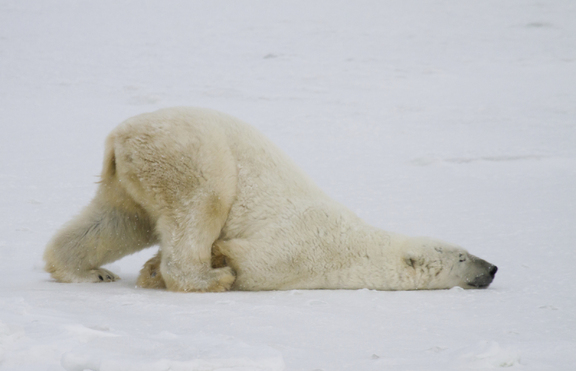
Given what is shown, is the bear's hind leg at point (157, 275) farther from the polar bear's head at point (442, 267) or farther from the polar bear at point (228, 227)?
the polar bear's head at point (442, 267)

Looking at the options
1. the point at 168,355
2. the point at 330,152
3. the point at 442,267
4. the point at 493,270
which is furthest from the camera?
the point at 330,152

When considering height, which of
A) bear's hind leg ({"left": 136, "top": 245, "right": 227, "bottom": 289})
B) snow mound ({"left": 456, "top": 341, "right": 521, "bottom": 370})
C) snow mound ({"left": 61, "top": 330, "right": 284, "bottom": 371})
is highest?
snow mound ({"left": 61, "top": 330, "right": 284, "bottom": 371})

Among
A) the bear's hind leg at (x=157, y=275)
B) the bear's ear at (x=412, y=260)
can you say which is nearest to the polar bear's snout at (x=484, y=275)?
the bear's ear at (x=412, y=260)

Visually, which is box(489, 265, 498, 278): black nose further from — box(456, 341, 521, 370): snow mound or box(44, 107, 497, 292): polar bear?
box(456, 341, 521, 370): snow mound

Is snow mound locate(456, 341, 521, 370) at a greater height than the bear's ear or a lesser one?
greater

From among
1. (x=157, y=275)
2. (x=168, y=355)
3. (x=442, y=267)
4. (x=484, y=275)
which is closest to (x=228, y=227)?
(x=157, y=275)

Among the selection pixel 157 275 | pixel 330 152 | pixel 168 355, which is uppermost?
pixel 168 355

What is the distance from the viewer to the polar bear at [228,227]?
3662 mm

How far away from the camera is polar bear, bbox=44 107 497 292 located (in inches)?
144

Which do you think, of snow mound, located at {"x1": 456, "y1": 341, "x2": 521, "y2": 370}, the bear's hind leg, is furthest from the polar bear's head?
snow mound, located at {"x1": 456, "y1": 341, "x2": 521, "y2": 370}

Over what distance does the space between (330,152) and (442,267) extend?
408cm

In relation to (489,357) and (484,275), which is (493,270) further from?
(489,357)

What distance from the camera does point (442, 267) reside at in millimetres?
3828

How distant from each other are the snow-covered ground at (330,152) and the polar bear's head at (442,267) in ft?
0.75
